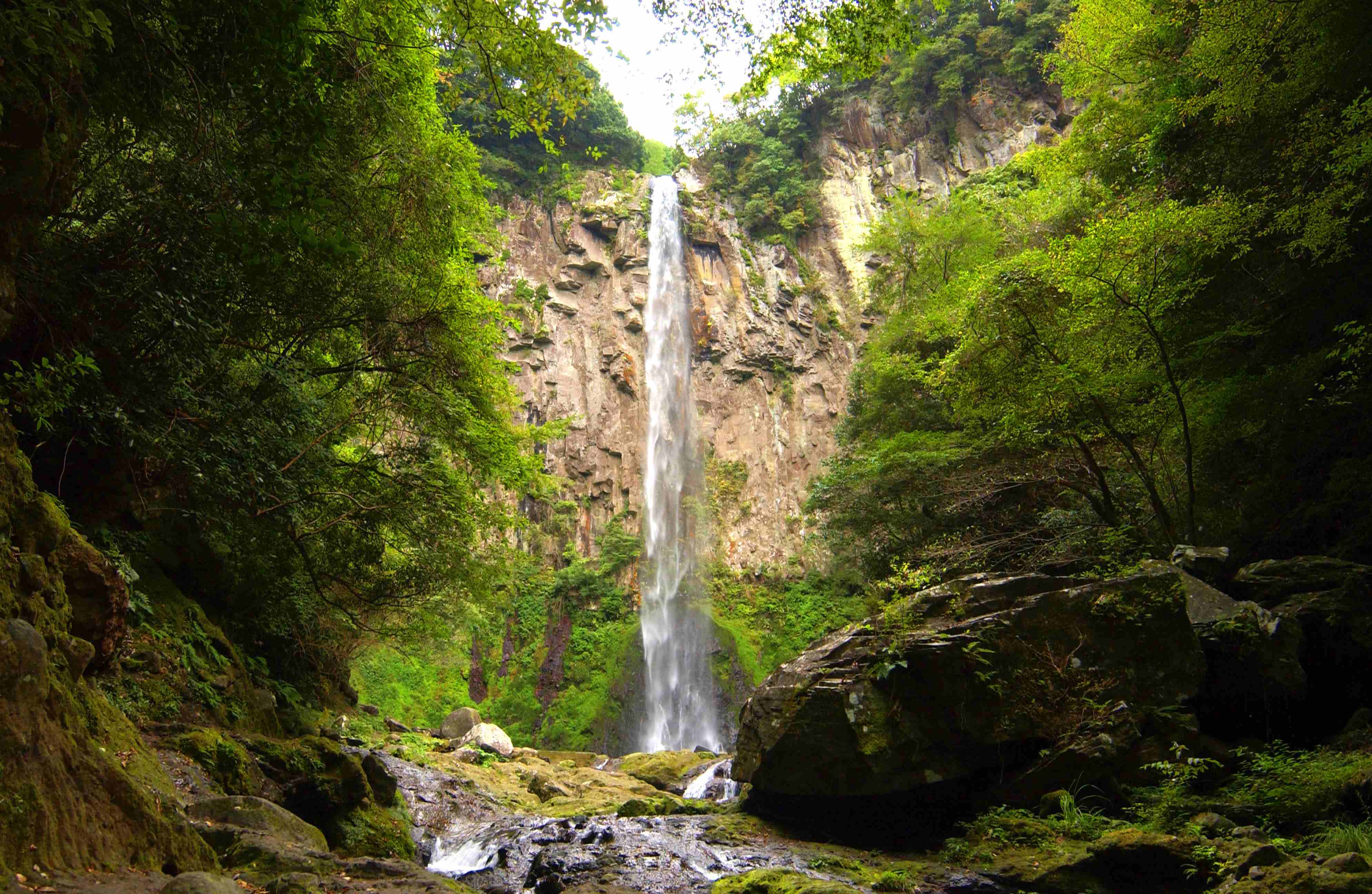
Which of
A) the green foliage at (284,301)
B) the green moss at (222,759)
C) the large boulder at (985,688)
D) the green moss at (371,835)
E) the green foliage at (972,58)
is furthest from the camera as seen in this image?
the green foliage at (972,58)

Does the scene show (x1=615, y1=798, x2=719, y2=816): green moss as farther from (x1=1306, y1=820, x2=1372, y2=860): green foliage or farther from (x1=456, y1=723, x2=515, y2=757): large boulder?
(x1=456, y1=723, x2=515, y2=757): large boulder

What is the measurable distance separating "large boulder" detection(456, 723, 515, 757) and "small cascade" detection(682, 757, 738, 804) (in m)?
4.98

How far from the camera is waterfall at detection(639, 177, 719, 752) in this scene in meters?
21.9

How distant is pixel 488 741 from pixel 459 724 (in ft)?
6.76

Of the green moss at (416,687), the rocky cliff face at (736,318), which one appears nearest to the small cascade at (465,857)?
the green moss at (416,687)

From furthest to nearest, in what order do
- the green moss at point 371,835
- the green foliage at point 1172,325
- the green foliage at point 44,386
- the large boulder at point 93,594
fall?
1. the green foliage at point 1172,325
2. the green moss at point 371,835
3. the large boulder at point 93,594
4. the green foliage at point 44,386

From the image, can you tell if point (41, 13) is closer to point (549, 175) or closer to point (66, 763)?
point (66, 763)

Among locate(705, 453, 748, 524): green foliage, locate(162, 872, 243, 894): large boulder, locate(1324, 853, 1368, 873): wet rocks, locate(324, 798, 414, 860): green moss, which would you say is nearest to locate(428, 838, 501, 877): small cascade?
locate(324, 798, 414, 860): green moss

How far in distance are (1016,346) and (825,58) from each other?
20.3ft

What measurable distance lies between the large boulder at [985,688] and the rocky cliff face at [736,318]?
1812 cm

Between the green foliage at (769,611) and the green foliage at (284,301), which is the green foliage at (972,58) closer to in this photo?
the green foliage at (769,611)

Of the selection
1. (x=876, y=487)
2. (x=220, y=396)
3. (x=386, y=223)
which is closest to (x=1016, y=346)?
(x=876, y=487)

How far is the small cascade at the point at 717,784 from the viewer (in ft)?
35.3

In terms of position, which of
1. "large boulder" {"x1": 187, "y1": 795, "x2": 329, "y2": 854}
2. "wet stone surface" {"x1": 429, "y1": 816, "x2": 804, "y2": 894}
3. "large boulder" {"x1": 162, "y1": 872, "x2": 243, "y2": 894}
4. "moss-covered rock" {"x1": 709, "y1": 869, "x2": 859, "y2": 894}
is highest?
"large boulder" {"x1": 162, "y1": 872, "x2": 243, "y2": 894}
